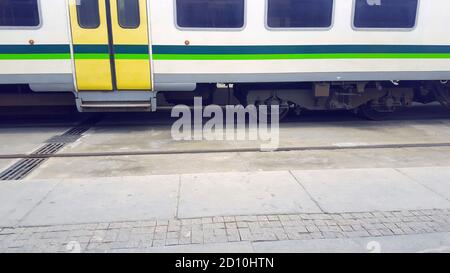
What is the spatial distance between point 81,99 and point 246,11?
3.48 m

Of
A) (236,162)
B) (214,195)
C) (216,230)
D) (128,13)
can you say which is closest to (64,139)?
(128,13)

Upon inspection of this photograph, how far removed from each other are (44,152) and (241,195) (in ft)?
11.6

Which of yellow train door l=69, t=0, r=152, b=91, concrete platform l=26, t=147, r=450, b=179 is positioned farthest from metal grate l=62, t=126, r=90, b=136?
concrete platform l=26, t=147, r=450, b=179

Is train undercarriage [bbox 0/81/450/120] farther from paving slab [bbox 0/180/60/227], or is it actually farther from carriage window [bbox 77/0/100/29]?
paving slab [bbox 0/180/60/227]

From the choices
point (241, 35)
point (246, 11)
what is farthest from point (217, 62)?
point (246, 11)

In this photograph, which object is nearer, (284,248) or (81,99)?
(284,248)

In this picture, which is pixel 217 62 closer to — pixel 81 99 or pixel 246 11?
pixel 246 11

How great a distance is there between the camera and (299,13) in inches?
253

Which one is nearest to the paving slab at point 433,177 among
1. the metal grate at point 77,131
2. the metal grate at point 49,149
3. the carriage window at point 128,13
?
the carriage window at point 128,13

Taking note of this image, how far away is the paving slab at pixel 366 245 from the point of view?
→ 9.07 ft

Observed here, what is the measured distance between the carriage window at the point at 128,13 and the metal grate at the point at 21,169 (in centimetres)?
274

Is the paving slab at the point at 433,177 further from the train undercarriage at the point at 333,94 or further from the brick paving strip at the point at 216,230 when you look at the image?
the train undercarriage at the point at 333,94

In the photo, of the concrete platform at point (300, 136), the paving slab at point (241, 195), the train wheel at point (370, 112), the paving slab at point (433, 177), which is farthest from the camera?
the train wheel at point (370, 112)

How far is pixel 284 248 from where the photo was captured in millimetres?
2781
